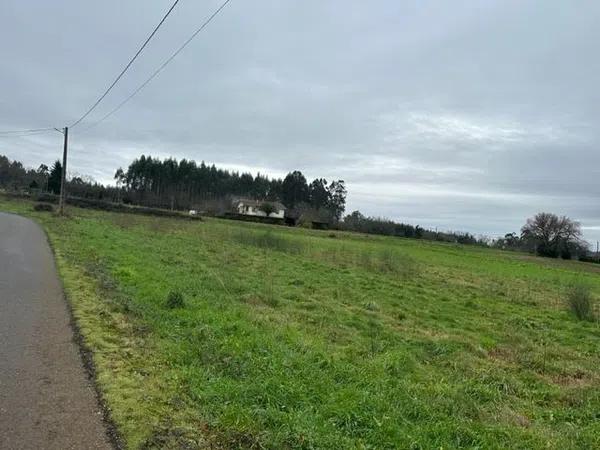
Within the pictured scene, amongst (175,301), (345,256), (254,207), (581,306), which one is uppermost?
(254,207)

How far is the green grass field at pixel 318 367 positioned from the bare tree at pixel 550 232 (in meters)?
91.0

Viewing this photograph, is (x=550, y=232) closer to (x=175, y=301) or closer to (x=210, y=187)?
(x=210, y=187)

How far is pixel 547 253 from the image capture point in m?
86.9

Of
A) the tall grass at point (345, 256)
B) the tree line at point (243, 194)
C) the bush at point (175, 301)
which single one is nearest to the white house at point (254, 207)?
the tree line at point (243, 194)

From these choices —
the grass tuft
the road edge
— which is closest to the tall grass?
the grass tuft

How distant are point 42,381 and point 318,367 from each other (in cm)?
317

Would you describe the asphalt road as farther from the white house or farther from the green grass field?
the white house

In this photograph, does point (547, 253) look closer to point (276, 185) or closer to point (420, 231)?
point (420, 231)

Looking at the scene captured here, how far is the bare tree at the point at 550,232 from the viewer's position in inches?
3831

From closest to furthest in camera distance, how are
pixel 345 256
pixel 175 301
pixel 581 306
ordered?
pixel 175 301 → pixel 581 306 → pixel 345 256

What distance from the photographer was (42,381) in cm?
492

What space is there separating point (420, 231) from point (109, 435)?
8988 cm

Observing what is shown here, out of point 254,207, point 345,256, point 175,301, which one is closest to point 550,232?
point 254,207

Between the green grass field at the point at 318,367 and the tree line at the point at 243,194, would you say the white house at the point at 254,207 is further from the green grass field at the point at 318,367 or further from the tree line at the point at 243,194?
the green grass field at the point at 318,367
